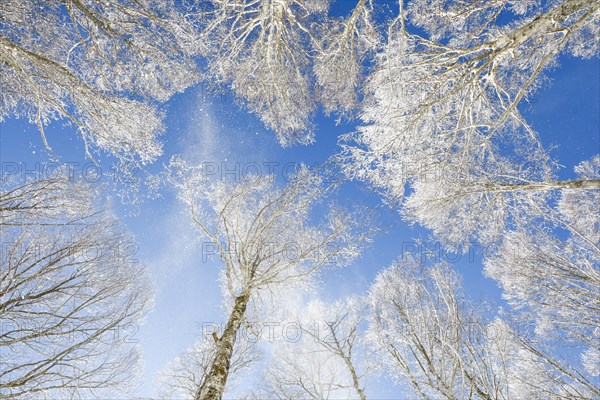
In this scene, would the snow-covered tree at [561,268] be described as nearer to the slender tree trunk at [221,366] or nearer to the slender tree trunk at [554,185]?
the slender tree trunk at [554,185]

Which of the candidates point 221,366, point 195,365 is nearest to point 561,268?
point 221,366

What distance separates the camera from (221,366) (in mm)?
3662

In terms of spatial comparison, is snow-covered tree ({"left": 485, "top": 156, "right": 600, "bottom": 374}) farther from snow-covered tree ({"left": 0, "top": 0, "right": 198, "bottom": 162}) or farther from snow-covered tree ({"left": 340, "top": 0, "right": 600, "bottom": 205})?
snow-covered tree ({"left": 0, "top": 0, "right": 198, "bottom": 162})

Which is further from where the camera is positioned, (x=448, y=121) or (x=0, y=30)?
(x=448, y=121)

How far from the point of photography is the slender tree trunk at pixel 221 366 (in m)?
3.35

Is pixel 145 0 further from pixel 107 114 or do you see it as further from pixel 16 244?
pixel 16 244

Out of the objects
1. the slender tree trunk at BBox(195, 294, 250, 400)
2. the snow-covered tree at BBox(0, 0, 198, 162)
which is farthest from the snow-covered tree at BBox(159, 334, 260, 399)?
the snow-covered tree at BBox(0, 0, 198, 162)

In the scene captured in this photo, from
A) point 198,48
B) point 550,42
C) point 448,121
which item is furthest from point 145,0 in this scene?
point 550,42

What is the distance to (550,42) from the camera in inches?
168

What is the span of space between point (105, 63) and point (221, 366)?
468cm

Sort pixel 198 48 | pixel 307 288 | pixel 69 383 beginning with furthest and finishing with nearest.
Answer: pixel 307 288 < pixel 69 383 < pixel 198 48

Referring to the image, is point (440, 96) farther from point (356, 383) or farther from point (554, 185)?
point (356, 383)

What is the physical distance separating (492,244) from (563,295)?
5.08 ft

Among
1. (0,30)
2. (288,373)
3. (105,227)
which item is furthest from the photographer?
(288,373)
